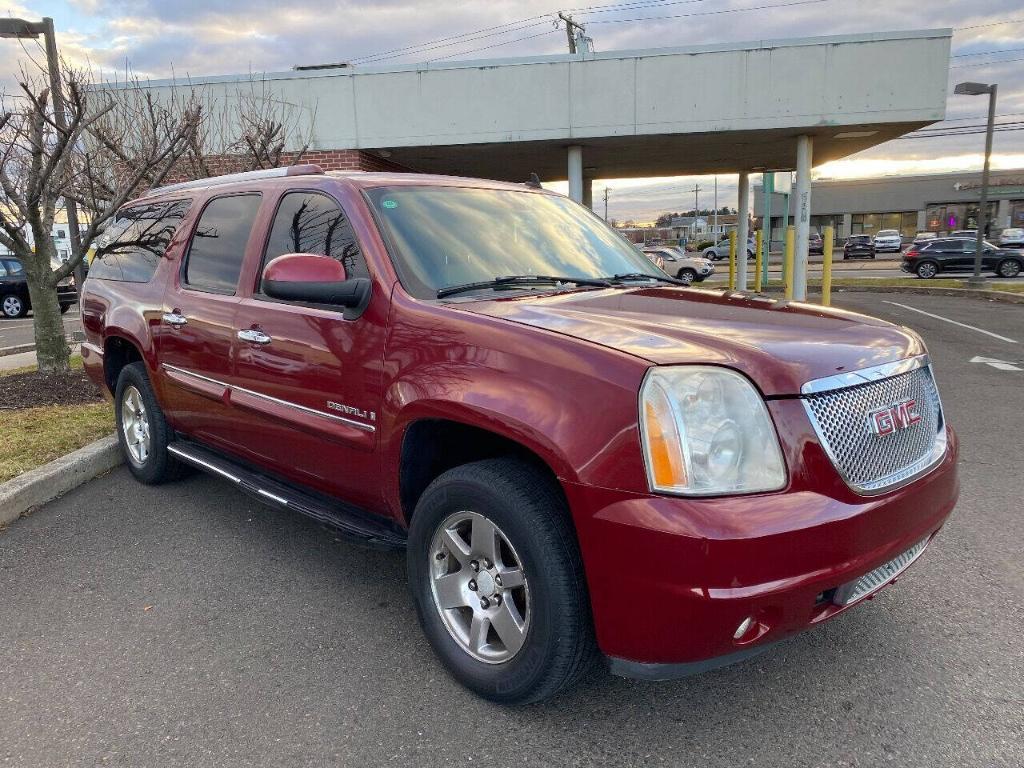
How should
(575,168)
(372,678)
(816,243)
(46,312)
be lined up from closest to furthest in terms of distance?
1. (372,678)
2. (46,312)
3. (575,168)
4. (816,243)

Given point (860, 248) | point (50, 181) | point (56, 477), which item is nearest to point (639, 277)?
point (56, 477)

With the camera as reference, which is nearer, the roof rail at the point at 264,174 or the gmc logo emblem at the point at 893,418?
the gmc logo emblem at the point at 893,418

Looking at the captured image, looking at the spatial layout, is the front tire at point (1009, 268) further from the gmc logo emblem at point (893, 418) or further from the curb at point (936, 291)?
the gmc logo emblem at point (893, 418)

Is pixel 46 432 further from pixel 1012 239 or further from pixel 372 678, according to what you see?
pixel 1012 239

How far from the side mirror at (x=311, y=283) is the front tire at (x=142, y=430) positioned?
220cm

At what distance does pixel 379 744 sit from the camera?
2377mm

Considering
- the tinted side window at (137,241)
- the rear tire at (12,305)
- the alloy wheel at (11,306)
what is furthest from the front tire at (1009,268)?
the alloy wheel at (11,306)

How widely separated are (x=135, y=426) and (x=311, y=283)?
2.85m

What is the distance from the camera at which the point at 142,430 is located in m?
4.90

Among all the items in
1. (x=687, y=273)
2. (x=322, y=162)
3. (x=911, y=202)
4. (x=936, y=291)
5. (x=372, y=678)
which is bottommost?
(x=936, y=291)

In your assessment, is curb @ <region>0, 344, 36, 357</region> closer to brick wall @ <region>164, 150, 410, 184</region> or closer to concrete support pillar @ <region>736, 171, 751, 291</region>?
brick wall @ <region>164, 150, 410, 184</region>

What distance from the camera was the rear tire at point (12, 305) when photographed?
818 inches

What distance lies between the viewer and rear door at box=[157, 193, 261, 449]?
12.4 feet

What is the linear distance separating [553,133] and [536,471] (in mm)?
11740
